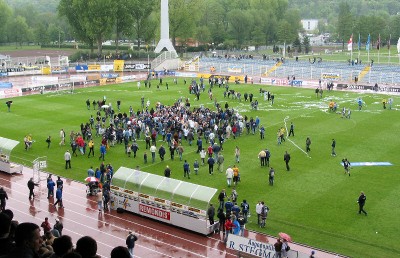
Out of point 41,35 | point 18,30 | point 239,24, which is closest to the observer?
point 239,24

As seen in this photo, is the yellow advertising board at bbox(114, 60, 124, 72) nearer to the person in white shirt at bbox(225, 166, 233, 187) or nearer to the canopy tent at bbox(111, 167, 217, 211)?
the person in white shirt at bbox(225, 166, 233, 187)

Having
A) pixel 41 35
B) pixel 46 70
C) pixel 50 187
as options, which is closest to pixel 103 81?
pixel 46 70

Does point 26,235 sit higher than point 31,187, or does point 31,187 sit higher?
point 26,235

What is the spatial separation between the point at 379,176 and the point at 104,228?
15.9 m

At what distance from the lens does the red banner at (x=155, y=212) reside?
23594 millimetres

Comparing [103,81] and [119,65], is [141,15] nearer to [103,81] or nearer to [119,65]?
[119,65]

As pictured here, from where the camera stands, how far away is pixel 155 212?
A: 24.0 m

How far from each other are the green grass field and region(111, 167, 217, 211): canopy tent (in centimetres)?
278

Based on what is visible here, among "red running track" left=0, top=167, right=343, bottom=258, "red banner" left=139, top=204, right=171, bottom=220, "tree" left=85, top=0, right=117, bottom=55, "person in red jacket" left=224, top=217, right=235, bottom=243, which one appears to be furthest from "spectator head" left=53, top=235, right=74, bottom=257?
"tree" left=85, top=0, right=117, bottom=55

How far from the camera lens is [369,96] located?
5878 centimetres

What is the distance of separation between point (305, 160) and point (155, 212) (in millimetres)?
12759

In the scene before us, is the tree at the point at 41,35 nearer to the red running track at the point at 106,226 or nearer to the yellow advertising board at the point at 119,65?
the yellow advertising board at the point at 119,65

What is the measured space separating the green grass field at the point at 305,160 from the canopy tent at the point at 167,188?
278 cm

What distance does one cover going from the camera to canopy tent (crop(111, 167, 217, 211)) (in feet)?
73.6
